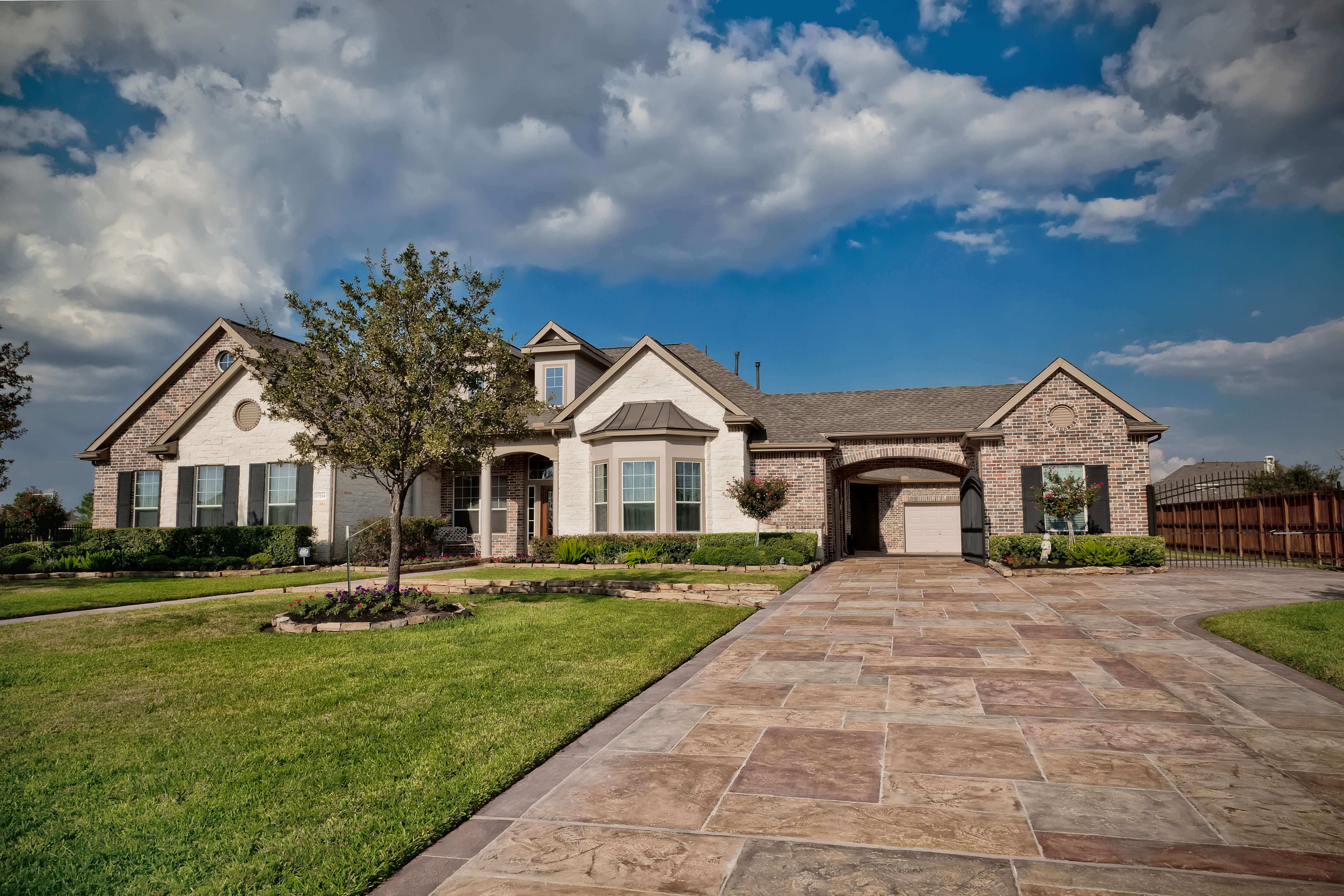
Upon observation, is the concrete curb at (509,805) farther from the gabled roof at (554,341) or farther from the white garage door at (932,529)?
the white garage door at (932,529)

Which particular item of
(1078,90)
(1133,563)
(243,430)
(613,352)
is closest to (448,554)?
(243,430)

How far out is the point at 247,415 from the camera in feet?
69.9

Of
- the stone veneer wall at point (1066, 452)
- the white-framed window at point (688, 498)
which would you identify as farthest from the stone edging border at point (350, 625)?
the stone veneer wall at point (1066, 452)

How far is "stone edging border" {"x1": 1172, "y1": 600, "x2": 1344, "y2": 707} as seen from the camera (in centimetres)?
631

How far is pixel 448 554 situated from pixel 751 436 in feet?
33.8

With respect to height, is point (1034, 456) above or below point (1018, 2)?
below

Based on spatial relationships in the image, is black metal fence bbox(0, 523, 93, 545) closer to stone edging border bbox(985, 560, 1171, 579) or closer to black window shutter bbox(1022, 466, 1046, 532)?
stone edging border bbox(985, 560, 1171, 579)

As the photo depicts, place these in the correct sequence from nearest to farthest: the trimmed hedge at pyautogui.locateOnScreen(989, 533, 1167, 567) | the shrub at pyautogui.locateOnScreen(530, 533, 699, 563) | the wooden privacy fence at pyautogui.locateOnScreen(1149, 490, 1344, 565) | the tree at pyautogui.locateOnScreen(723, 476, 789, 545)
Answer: the trimmed hedge at pyautogui.locateOnScreen(989, 533, 1167, 567) < the wooden privacy fence at pyautogui.locateOnScreen(1149, 490, 1344, 565) < the tree at pyautogui.locateOnScreen(723, 476, 789, 545) < the shrub at pyautogui.locateOnScreen(530, 533, 699, 563)

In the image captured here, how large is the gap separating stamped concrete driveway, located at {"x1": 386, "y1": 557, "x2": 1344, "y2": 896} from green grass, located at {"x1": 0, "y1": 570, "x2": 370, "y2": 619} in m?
11.3

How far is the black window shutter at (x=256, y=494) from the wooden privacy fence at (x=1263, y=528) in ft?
78.8

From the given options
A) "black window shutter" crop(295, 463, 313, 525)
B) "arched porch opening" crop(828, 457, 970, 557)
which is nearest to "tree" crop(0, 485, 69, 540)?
"black window shutter" crop(295, 463, 313, 525)

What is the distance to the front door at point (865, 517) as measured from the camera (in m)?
30.0

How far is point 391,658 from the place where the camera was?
25.3 feet

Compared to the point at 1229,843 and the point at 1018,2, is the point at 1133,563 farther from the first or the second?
the point at 1229,843
